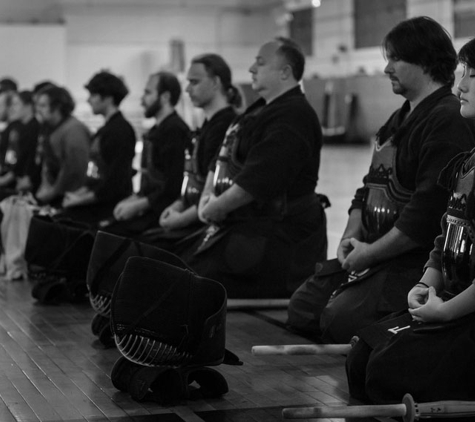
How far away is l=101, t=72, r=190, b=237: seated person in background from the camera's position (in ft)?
24.2

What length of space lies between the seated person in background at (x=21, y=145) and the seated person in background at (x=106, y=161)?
67.8 inches

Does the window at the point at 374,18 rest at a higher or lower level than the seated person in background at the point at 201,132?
higher

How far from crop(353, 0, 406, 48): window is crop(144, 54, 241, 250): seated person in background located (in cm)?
1630

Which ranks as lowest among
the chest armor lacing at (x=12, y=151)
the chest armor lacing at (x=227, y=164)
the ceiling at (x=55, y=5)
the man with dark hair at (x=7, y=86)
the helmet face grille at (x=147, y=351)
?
the helmet face grille at (x=147, y=351)

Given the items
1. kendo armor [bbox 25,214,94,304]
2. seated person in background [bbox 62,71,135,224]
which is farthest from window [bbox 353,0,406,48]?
kendo armor [bbox 25,214,94,304]

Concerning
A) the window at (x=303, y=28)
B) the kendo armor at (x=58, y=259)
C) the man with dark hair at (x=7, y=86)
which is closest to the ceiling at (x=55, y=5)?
the window at (x=303, y=28)

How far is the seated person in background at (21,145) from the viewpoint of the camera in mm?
9711

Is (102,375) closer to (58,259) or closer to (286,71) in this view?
(58,259)

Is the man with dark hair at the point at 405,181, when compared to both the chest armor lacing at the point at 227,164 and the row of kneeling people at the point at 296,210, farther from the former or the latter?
the chest armor lacing at the point at 227,164

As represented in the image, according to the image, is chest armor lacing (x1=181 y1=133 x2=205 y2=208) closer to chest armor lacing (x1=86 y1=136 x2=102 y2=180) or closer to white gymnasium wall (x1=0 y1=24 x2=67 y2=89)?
chest armor lacing (x1=86 y1=136 x2=102 y2=180)

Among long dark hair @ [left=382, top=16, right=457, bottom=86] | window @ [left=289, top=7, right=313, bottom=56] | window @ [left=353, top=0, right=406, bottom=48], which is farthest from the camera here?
window @ [left=289, top=7, right=313, bottom=56]

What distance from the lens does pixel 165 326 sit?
3.94m

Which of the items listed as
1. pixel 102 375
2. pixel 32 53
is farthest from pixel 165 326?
pixel 32 53

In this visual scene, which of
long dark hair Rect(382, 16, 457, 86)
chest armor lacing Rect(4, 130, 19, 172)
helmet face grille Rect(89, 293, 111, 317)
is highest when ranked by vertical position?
long dark hair Rect(382, 16, 457, 86)
